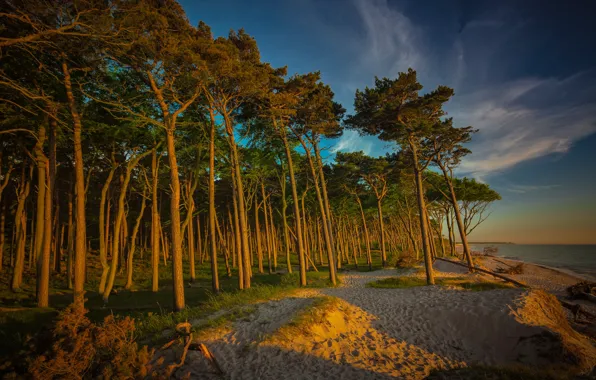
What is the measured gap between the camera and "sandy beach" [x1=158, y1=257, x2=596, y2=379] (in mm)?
6562

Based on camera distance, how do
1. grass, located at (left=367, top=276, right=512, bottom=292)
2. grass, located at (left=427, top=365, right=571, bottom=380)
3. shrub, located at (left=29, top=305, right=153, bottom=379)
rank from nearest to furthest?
shrub, located at (left=29, top=305, right=153, bottom=379) < grass, located at (left=427, top=365, right=571, bottom=380) < grass, located at (left=367, top=276, right=512, bottom=292)

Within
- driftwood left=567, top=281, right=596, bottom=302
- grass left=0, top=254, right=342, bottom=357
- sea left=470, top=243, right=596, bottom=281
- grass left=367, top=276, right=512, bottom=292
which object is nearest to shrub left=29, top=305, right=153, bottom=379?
grass left=0, top=254, right=342, bottom=357

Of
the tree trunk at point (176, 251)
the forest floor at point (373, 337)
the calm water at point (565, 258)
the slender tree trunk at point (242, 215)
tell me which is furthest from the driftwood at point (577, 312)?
the calm water at point (565, 258)

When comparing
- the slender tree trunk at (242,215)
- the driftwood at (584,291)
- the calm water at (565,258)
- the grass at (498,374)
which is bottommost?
the calm water at (565,258)

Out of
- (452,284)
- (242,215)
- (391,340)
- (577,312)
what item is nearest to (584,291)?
(577,312)

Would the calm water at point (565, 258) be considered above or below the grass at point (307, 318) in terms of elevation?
below

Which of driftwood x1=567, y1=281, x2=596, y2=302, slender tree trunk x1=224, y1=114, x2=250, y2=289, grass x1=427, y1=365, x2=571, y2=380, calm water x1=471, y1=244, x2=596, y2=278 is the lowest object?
calm water x1=471, y1=244, x2=596, y2=278

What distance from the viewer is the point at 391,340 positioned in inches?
334

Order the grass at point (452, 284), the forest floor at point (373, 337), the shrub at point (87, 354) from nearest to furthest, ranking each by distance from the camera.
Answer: the shrub at point (87, 354)
the forest floor at point (373, 337)
the grass at point (452, 284)

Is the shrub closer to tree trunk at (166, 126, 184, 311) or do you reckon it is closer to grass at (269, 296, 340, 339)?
grass at (269, 296, 340, 339)

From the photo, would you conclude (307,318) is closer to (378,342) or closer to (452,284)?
(378,342)

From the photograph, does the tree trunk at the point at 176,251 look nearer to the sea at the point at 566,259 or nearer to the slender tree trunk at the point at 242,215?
the slender tree trunk at the point at 242,215

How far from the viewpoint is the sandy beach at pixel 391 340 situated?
6562 mm

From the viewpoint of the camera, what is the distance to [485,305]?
10.1 meters
